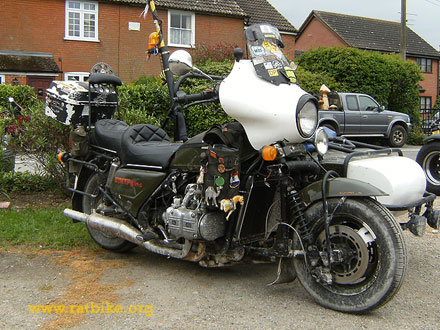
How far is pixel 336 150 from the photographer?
4512 mm

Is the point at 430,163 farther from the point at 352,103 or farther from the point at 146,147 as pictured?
the point at 352,103

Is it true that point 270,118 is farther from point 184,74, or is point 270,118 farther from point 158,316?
point 158,316

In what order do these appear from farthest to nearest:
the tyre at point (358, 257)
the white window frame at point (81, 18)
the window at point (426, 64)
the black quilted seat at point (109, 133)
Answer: the window at point (426, 64) < the white window frame at point (81, 18) < the black quilted seat at point (109, 133) < the tyre at point (358, 257)

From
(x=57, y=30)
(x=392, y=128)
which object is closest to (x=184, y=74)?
(x=392, y=128)

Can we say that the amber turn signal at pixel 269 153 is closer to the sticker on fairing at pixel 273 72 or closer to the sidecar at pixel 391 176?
the sticker on fairing at pixel 273 72

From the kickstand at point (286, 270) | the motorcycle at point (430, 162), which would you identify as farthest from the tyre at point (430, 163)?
the kickstand at point (286, 270)

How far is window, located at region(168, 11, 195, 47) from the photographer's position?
24.9 m

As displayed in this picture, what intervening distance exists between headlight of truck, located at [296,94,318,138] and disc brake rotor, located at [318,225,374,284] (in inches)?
28.8

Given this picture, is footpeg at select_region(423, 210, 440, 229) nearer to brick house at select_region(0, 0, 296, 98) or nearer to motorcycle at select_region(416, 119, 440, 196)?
motorcycle at select_region(416, 119, 440, 196)

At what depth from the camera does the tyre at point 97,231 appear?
16.5 feet

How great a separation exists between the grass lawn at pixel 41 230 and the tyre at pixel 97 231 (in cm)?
19

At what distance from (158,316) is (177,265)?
1233mm

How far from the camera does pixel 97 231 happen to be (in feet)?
17.2

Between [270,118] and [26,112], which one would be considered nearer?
[270,118]
